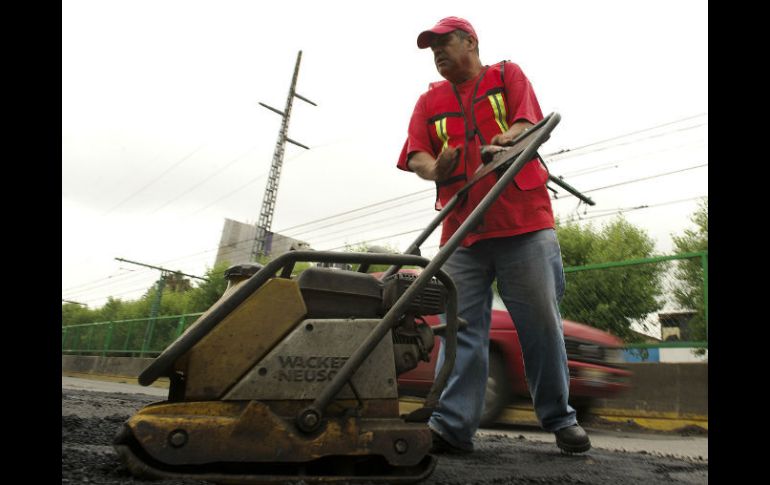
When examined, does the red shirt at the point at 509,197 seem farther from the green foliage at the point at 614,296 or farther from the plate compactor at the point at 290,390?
the green foliage at the point at 614,296

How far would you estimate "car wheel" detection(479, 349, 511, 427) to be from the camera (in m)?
5.23

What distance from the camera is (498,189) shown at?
2236mm

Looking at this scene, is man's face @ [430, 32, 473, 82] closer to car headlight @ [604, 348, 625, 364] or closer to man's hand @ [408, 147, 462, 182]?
man's hand @ [408, 147, 462, 182]

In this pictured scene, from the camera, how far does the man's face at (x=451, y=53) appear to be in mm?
2717

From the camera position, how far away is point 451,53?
8.95ft

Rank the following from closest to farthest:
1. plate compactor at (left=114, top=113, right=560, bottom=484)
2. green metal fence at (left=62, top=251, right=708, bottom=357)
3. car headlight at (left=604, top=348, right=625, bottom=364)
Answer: plate compactor at (left=114, top=113, right=560, bottom=484) → car headlight at (left=604, top=348, right=625, bottom=364) → green metal fence at (left=62, top=251, right=708, bottom=357)

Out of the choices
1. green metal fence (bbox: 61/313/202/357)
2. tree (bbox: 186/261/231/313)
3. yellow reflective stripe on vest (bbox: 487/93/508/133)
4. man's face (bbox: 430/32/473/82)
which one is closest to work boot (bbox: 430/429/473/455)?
yellow reflective stripe on vest (bbox: 487/93/508/133)

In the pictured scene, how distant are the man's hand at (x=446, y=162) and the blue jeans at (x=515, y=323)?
0.35 metres

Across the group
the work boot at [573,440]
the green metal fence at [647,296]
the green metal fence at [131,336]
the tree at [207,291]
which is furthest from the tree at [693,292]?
the tree at [207,291]

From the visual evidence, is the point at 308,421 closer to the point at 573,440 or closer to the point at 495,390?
the point at 573,440

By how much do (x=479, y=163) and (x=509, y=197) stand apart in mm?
245

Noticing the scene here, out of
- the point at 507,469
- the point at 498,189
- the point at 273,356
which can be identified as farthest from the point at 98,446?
the point at 498,189

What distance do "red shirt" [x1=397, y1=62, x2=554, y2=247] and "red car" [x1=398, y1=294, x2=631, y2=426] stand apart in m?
2.81
